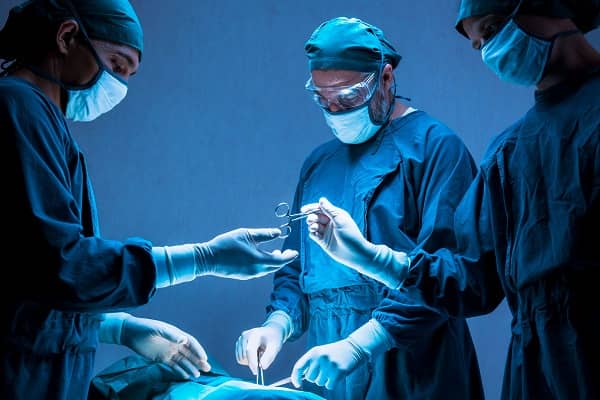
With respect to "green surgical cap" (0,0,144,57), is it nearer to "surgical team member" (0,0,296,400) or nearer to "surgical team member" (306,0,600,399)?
"surgical team member" (0,0,296,400)

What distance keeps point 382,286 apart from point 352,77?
769 mm

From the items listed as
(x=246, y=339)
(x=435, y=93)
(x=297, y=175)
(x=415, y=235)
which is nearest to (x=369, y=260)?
(x=415, y=235)

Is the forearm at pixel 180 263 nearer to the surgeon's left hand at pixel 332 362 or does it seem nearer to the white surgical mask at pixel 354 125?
the surgeon's left hand at pixel 332 362

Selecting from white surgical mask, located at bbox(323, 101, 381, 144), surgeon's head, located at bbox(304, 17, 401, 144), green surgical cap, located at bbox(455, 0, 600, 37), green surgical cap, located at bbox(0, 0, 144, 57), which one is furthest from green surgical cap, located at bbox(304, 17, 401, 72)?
green surgical cap, located at bbox(0, 0, 144, 57)

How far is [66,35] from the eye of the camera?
2.05 metres

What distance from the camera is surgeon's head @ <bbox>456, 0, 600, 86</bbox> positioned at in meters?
1.91

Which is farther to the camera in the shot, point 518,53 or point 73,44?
point 73,44

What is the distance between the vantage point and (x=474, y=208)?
218 centimetres

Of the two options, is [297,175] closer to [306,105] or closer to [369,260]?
[306,105]

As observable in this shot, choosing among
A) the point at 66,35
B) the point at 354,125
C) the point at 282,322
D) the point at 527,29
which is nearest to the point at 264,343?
the point at 282,322

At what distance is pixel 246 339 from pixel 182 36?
1.55m

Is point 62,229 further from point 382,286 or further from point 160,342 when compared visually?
point 382,286

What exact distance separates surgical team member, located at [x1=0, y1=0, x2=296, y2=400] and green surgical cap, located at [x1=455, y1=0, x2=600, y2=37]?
0.94 metres

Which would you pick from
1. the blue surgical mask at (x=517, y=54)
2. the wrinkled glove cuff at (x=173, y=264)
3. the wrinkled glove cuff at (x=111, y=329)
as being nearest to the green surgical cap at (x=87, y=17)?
the wrinkled glove cuff at (x=173, y=264)
